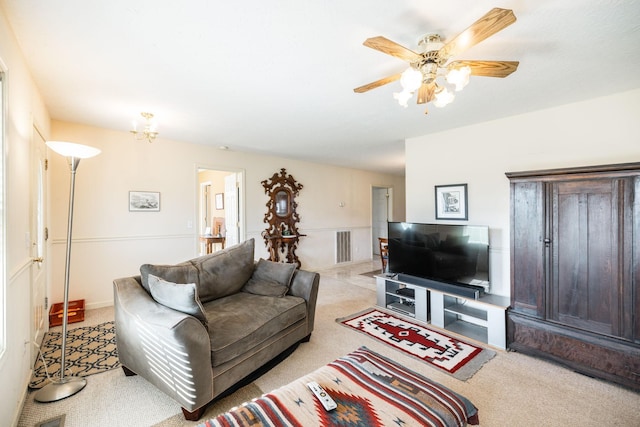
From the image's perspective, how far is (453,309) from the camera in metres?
3.02

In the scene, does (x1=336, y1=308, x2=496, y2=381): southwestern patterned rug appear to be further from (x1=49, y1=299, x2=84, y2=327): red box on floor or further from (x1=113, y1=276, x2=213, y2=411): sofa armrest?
(x1=49, y1=299, x2=84, y2=327): red box on floor

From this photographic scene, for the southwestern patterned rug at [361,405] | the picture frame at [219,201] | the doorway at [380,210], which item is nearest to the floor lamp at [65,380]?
the southwestern patterned rug at [361,405]

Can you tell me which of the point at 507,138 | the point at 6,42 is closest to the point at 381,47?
the point at 6,42

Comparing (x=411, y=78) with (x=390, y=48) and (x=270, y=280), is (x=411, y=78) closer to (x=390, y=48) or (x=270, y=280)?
(x=390, y=48)

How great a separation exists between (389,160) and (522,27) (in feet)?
13.6

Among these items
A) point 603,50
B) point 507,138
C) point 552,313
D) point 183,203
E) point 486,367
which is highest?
point 603,50

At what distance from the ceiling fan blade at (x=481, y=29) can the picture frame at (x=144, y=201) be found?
13.6ft

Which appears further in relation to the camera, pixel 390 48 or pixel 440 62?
pixel 440 62

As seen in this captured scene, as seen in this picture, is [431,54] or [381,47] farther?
[431,54]

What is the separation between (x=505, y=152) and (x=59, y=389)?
15.4ft

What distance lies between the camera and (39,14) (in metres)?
1.55

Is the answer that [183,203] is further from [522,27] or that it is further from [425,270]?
[522,27]

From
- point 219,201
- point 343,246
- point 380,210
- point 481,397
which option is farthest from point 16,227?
point 380,210

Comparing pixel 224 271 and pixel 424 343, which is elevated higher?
pixel 224 271
